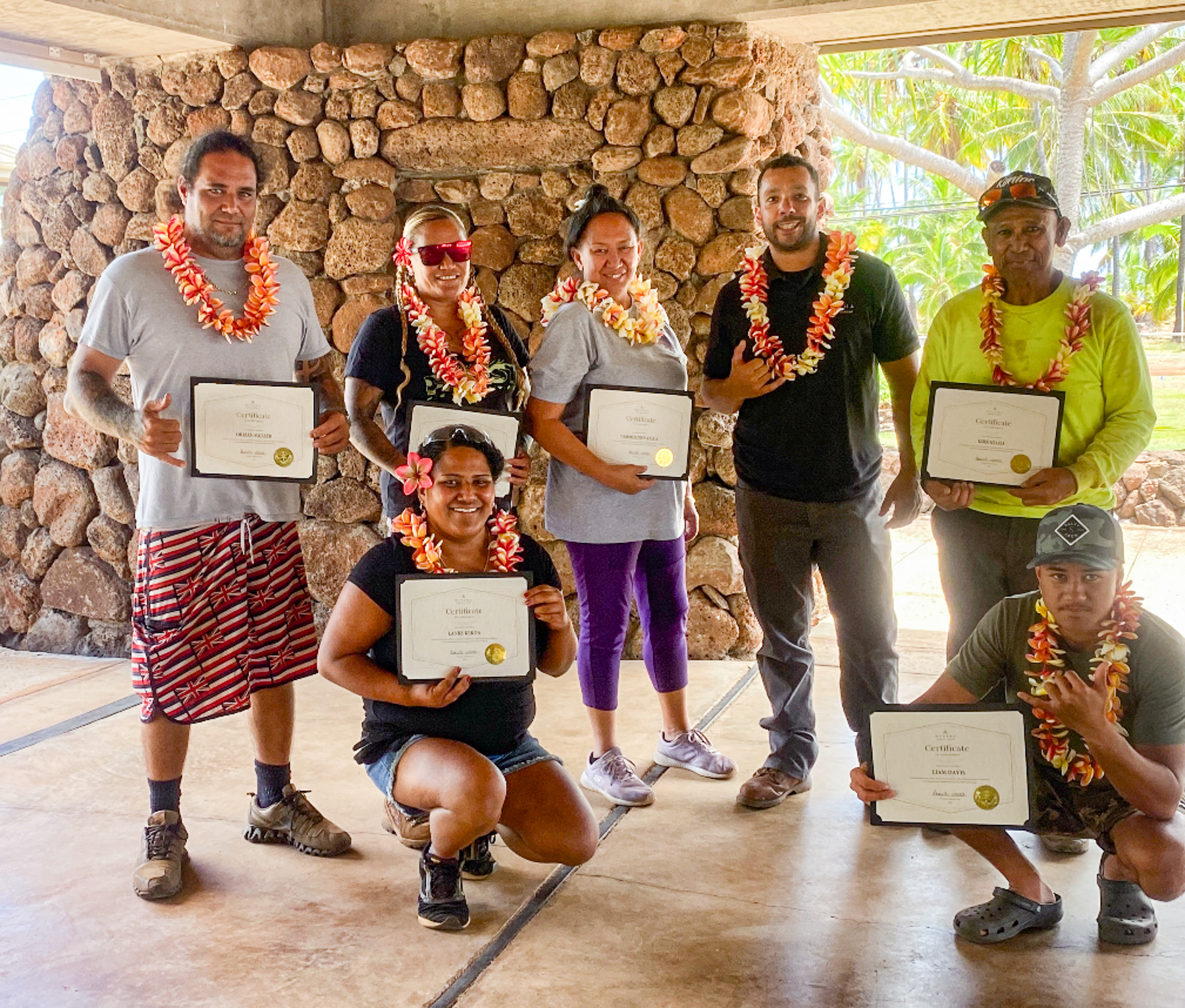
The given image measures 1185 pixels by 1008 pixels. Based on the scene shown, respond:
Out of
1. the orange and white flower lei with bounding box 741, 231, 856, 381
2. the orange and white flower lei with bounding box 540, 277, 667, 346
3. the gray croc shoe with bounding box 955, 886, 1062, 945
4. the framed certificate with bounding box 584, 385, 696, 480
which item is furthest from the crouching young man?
the orange and white flower lei with bounding box 540, 277, 667, 346

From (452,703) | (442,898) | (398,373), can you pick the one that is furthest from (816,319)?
(442,898)

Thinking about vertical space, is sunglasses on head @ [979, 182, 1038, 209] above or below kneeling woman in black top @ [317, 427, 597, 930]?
above

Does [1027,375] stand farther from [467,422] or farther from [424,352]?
[424,352]

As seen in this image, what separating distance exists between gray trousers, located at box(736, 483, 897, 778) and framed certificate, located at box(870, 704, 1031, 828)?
604 mm

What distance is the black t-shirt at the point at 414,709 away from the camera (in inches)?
104

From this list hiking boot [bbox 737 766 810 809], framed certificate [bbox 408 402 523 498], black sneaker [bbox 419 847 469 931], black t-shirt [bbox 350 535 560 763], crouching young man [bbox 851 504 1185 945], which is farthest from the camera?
hiking boot [bbox 737 766 810 809]

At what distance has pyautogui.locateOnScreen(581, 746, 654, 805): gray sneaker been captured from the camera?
3211 millimetres

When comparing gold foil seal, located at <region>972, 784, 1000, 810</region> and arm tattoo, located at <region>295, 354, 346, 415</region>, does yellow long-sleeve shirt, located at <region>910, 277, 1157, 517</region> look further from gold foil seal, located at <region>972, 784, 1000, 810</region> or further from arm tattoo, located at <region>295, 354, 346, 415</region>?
arm tattoo, located at <region>295, 354, 346, 415</region>

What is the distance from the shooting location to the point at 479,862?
A: 2.79 metres

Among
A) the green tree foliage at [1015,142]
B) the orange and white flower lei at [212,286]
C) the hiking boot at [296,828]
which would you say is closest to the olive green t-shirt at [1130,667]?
the hiking boot at [296,828]

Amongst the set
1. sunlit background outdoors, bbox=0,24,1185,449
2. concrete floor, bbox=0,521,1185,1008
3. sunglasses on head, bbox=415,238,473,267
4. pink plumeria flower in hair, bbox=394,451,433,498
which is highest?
sunlit background outdoors, bbox=0,24,1185,449

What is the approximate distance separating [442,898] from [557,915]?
0.26 metres

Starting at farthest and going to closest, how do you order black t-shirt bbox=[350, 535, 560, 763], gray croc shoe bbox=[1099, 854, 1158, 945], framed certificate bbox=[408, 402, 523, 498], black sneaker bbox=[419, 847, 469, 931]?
framed certificate bbox=[408, 402, 523, 498], black t-shirt bbox=[350, 535, 560, 763], black sneaker bbox=[419, 847, 469, 931], gray croc shoe bbox=[1099, 854, 1158, 945]

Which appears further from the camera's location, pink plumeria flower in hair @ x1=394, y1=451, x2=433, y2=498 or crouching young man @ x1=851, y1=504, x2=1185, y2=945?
pink plumeria flower in hair @ x1=394, y1=451, x2=433, y2=498
